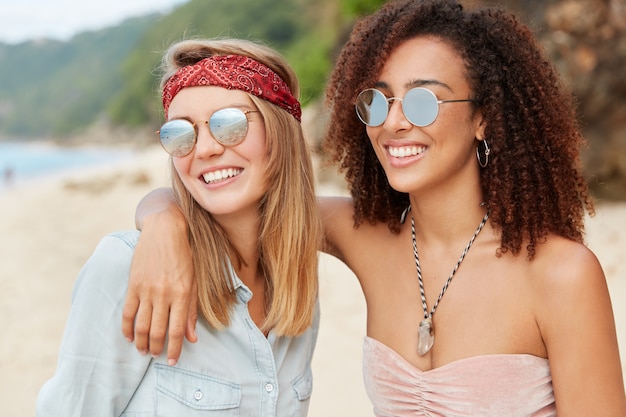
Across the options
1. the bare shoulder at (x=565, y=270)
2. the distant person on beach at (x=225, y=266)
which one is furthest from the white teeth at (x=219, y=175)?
the bare shoulder at (x=565, y=270)

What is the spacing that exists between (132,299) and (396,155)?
114 centimetres

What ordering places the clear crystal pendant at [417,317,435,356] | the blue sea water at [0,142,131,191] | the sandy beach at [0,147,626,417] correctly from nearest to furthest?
the clear crystal pendant at [417,317,435,356], the sandy beach at [0,147,626,417], the blue sea water at [0,142,131,191]

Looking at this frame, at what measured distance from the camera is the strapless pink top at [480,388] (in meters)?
2.37

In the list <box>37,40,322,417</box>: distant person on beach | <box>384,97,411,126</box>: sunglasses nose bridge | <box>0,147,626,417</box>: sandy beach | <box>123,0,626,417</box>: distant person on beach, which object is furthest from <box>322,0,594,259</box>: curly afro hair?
<box>0,147,626,417</box>: sandy beach

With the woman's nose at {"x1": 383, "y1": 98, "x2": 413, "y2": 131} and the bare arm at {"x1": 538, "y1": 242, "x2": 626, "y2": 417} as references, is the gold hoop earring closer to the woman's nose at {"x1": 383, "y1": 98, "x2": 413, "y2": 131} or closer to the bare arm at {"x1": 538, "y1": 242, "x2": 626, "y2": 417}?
the woman's nose at {"x1": 383, "y1": 98, "x2": 413, "y2": 131}

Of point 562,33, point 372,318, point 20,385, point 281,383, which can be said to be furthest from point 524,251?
point 562,33

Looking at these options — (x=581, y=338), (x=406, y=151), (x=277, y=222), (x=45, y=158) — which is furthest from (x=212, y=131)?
(x=45, y=158)

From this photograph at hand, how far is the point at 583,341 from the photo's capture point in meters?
2.20

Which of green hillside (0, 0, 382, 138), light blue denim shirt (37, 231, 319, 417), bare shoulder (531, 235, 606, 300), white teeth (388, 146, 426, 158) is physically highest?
green hillside (0, 0, 382, 138)

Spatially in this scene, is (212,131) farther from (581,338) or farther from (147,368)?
(581,338)

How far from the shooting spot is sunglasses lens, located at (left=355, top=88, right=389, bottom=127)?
97.6 inches

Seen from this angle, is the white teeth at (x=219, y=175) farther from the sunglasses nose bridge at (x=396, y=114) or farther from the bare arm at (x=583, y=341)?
the bare arm at (x=583, y=341)

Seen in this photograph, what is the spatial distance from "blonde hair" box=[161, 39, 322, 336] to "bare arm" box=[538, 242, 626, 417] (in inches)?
37.7

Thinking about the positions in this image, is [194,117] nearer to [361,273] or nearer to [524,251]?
[361,273]
